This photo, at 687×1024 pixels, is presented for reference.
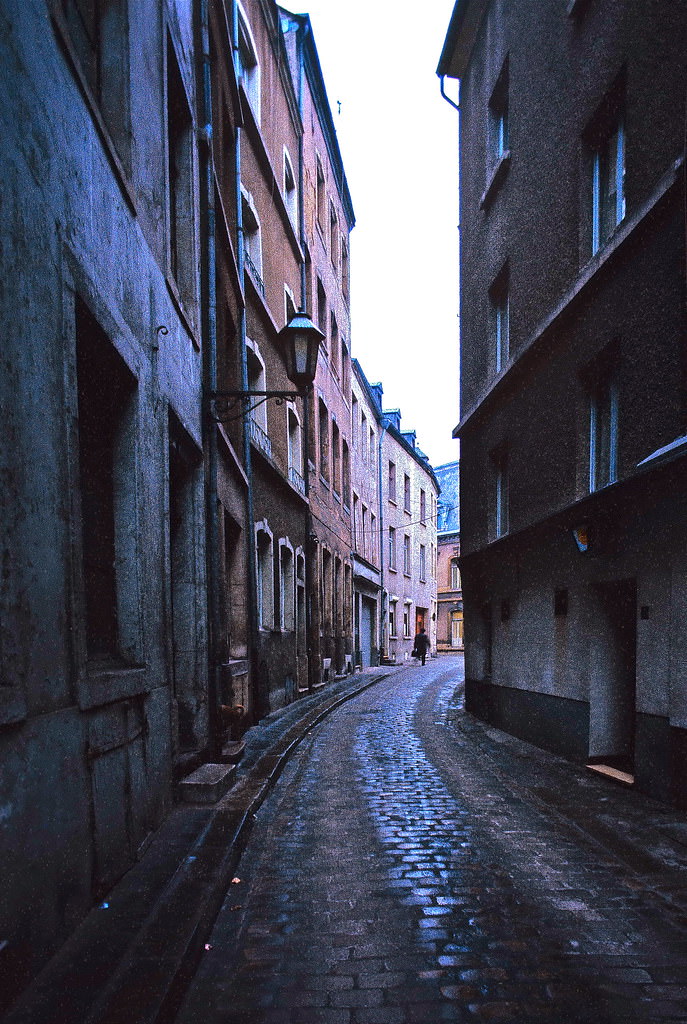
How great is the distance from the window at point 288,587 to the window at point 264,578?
143cm

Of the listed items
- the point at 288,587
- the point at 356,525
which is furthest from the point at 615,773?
the point at 356,525

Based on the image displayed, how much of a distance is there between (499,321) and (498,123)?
3.36 metres

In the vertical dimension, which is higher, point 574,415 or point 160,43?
point 160,43

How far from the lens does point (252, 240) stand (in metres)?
13.2

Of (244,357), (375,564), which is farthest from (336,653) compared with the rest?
(244,357)

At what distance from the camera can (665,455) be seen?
6121mm

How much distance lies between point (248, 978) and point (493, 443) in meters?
10.0

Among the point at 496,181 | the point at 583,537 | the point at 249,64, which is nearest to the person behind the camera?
the point at 583,537

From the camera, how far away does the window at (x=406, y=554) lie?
120 feet

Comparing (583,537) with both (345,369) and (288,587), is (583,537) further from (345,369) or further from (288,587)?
(345,369)

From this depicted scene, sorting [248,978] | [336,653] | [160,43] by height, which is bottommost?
[336,653]

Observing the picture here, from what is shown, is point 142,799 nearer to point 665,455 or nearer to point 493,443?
point 665,455

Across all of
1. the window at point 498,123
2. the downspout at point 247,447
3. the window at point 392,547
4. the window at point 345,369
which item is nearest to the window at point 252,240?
the downspout at point 247,447

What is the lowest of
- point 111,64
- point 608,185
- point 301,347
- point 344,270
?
point 301,347
